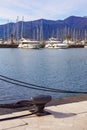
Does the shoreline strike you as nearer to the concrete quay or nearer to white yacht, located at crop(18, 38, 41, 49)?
the concrete quay

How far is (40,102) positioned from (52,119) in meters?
0.51

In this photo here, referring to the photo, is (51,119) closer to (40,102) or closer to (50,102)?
(40,102)

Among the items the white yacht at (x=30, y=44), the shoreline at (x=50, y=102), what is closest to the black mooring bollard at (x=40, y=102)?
the shoreline at (x=50, y=102)

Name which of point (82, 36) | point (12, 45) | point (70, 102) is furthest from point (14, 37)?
point (70, 102)

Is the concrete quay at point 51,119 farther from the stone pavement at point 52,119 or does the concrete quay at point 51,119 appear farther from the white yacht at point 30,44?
the white yacht at point 30,44

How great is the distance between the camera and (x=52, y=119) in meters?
7.42

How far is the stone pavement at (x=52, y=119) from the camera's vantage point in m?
6.83

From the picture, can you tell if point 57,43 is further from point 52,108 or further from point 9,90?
point 52,108

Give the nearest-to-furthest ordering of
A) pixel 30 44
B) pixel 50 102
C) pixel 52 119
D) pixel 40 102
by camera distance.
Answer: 1. pixel 52 119
2. pixel 40 102
3. pixel 50 102
4. pixel 30 44

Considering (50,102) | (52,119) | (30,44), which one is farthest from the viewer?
(30,44)

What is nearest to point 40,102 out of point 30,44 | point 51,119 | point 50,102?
point 51,119

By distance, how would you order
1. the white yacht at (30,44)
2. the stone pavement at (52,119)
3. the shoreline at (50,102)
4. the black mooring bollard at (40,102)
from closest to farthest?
the stone pavement at (52,119), the black mooring bollard at (40,102), the shoreline at (50,102), the white yacht at (30,44)

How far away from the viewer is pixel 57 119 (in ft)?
24.3

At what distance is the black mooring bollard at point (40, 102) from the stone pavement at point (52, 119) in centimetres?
17
